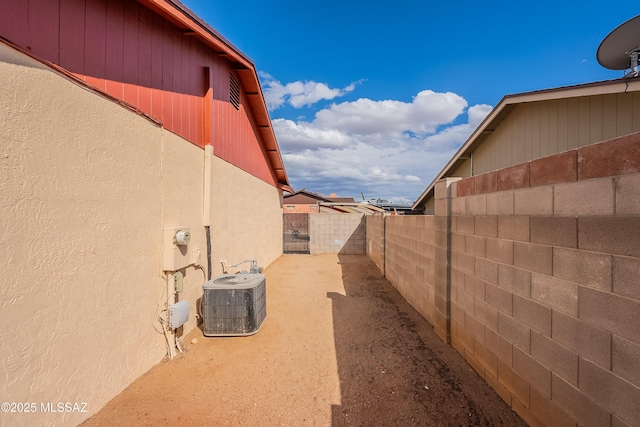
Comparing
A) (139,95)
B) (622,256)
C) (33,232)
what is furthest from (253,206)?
(622,256)

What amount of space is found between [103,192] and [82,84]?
93cm

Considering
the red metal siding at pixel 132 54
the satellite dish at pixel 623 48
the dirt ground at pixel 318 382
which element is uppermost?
the satellite dish at pixel 623 48

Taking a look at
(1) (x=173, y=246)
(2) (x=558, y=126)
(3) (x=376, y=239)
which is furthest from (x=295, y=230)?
(1) (x=173, y=246)

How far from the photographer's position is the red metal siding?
2244mm

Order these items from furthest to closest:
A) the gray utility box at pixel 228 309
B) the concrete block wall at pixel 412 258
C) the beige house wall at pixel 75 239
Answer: the concrete block wall at pixel 412 258
the gray utility box at pixel 228 309
the beige house wall at pixel 75 239

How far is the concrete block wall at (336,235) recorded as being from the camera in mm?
13125

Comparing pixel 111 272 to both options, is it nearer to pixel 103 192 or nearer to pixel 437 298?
pixel 103 192

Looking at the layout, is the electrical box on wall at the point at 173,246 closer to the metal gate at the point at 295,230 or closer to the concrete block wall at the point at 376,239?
the concrete block wall at the point at 376,239

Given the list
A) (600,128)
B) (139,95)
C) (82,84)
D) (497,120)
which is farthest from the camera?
(497,120)

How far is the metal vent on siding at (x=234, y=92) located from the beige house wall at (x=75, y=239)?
10.4 feet

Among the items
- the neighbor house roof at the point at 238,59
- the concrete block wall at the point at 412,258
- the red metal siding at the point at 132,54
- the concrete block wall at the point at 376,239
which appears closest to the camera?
the red metal siding at the point at 132,54

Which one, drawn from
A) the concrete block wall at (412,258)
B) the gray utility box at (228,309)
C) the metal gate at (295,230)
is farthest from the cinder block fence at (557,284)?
the metal gate at (295,230)

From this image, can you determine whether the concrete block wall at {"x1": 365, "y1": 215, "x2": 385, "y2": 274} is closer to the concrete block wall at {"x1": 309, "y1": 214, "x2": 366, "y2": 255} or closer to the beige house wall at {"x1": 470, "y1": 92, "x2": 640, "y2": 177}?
the concrete block wall at {"x1": 309, "y1": 214, "x2": 366, "y2": 255}

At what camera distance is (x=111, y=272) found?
8.81 ft
